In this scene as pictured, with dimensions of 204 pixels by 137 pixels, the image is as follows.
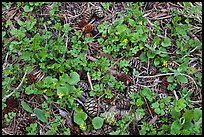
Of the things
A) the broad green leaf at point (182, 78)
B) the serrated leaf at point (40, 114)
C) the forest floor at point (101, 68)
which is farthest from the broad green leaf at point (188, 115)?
the serrated leaf at point (40, 114)

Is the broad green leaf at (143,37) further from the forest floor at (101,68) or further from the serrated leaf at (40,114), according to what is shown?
the serrated leaf at (40,114)

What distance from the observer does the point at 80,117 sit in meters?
2.25

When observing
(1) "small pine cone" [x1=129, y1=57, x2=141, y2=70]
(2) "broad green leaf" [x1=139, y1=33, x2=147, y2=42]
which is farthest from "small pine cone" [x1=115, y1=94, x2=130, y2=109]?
(2) "broad green leaf" [x1=139, y1=33, x2=147, y2=42]

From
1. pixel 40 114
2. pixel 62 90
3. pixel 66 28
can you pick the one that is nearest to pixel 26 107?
pixel 40 114

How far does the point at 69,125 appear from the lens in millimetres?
2271

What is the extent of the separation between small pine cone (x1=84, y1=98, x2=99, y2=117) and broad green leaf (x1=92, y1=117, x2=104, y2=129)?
54 mm

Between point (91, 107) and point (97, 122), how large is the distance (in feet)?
0.40

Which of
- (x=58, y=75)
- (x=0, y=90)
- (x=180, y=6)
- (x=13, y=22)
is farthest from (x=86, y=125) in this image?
(x=180, y=6)

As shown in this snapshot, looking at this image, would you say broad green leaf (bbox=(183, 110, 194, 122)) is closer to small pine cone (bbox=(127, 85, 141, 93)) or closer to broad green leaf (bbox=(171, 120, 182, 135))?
broad green leaf (bbox=(171, 120, 182, 135))

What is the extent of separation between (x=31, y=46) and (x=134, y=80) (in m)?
0.79

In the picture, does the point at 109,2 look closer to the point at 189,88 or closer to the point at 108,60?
the point at 108,60

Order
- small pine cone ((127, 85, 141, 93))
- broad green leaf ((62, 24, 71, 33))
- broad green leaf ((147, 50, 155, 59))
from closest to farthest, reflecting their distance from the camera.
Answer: small pine cone ((127, 85, 141, 93))
broad green leaf ((147, 50, 155, 59))
broad green leaf ((62, 24, 71, 33))

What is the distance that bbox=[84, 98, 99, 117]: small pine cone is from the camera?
2.29 meters

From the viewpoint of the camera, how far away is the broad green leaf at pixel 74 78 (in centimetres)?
237
